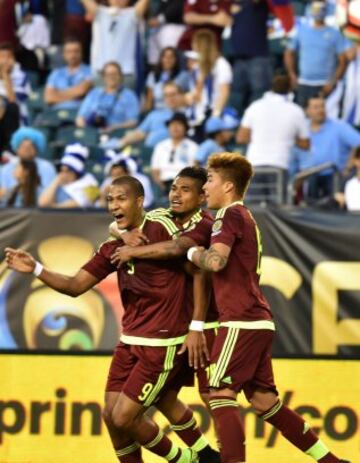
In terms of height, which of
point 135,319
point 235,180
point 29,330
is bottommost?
point 29,330

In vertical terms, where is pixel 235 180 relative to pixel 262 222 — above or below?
above

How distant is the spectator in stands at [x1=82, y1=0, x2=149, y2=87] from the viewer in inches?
632

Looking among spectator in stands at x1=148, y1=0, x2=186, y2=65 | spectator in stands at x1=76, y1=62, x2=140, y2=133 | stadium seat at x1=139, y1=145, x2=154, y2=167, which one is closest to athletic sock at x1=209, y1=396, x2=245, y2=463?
stadium seat at x1=139, y1=145, x2=154, y2=167

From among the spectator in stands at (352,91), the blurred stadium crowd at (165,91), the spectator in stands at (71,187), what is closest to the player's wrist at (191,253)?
the spectator in stands at (71,187)

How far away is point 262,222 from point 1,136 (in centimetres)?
633

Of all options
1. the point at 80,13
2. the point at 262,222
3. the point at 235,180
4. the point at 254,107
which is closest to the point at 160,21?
the point at 80,13

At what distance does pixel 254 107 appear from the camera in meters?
13.7

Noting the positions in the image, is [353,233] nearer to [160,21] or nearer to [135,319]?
[135,319]

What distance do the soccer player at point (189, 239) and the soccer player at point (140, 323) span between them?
4.4 inches

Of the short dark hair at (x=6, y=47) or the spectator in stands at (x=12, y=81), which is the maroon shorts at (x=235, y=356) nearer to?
the spectator in stands at (x=12, y=81)

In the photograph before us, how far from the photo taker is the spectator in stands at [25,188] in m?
13.1

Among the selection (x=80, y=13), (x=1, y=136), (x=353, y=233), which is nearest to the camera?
(x=353, y=233)

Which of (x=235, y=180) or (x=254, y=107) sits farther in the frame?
(x=254, y=107)

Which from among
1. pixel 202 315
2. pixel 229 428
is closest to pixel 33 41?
pixel 202 315
